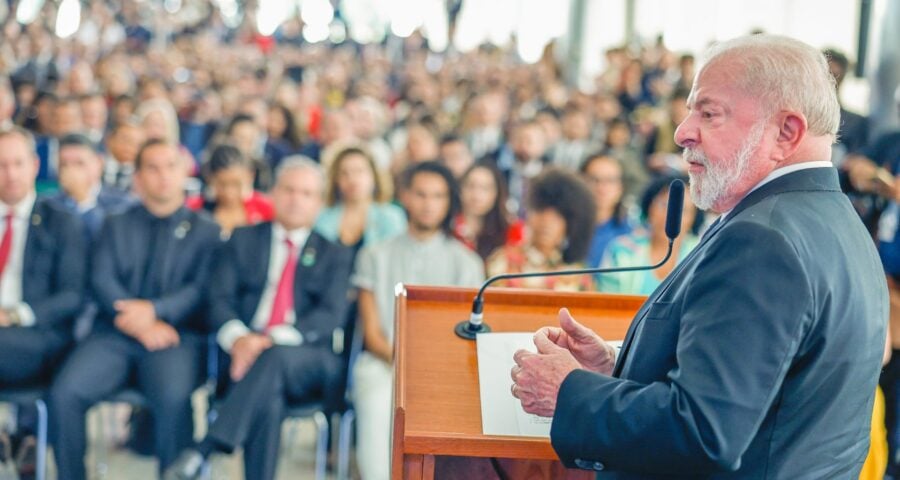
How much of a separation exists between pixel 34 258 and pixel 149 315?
1.59ft

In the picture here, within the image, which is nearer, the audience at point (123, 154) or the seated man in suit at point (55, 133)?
the audience at point (123, 154)

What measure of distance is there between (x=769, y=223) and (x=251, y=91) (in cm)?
828

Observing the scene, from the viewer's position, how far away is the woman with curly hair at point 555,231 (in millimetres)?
3373

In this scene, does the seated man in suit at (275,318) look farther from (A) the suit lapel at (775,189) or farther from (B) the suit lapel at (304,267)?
(A) the suit lapel at (775,189)

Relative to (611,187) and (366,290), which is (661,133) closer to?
(611,187)

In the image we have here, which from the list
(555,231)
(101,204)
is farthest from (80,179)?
(555,231)

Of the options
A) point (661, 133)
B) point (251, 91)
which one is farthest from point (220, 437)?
point (251, 91)

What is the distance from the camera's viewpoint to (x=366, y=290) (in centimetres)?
327

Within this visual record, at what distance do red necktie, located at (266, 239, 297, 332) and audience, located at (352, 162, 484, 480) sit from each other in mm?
228

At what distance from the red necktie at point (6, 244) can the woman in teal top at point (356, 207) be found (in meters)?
1.23

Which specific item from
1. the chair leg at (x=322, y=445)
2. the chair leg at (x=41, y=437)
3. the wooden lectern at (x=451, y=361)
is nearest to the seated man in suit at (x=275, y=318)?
the chair leg at (x=322, y=445)

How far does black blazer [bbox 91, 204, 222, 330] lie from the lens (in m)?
3.25

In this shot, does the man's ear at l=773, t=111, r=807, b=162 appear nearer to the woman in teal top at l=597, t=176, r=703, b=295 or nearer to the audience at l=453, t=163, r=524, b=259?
the woman in teal top at l=597, t=176, r=703, b=295

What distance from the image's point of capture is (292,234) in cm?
334
